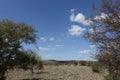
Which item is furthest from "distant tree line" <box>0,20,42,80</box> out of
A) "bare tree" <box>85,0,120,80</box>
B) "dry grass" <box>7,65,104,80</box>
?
"bare tree" <box>85,0,120,80</box>

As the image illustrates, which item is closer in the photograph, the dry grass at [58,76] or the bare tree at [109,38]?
the bare tree at [109,38]

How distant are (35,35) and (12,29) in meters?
3.33

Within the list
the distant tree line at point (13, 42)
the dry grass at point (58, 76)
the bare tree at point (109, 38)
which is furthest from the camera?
the dry grass at point (58, 76)

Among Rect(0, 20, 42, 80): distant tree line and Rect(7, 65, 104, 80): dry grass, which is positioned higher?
Rect(0, 20, 42, 80): distant tree line

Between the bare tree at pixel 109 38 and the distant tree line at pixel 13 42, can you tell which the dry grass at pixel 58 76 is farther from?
the bare tree at pixel 109 38

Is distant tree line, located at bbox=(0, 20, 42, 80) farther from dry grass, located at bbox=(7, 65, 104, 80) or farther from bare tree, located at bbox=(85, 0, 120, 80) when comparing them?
bare tree, located at bbox=(85, 0, 120, 80)

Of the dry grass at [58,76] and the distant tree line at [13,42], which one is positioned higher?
the distant tree line at [13,42]

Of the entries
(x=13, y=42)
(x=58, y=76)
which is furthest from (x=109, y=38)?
(x=58, y=76)

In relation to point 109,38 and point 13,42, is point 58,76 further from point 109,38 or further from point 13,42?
point 109,38

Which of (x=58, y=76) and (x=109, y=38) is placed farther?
(x=58, y=76)

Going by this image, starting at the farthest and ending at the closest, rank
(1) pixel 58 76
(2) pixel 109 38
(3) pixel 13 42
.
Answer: (1) pixel 58 76, (3) pixel 13 42, (2) pixel 109 38

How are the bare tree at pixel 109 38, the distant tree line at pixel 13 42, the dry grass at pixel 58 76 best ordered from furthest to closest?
the dry grass at pixel 58 76 < the distant tree line at pixel 13 42 < the bare tree at pixel 109 38

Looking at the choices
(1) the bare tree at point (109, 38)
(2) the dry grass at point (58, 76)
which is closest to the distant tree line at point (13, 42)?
(2) the dry grass at point (58, 76)

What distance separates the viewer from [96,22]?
37.1 ft
